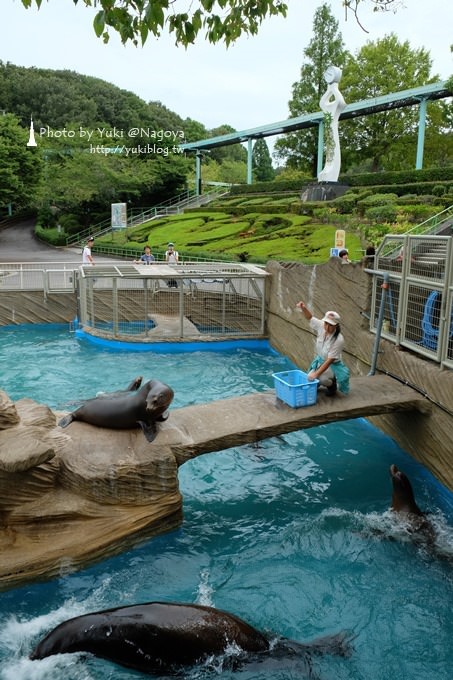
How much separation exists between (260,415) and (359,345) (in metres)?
3.49

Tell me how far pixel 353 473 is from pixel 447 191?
73.1 feet

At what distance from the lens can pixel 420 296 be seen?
8.09m

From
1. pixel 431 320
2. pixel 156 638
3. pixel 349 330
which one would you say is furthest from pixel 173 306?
pixel 156 638

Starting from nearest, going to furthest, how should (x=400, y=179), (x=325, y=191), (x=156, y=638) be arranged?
(x=156, y=638), (x=400, y=179), (x=325, y=191)

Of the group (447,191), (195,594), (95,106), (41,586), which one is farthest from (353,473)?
(95,106)

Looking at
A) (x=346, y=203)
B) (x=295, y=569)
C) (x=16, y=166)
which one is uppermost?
(x=16, y=166)

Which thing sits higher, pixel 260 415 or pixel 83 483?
pixel 260 415

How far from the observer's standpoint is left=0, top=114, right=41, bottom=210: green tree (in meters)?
36.3

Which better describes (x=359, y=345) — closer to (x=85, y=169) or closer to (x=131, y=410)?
(x=131, y=410)

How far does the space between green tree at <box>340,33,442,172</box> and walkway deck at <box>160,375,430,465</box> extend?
4149 cm

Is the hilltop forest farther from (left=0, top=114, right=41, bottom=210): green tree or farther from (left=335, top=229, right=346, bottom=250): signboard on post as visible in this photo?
(left=335, top=229, right=346, bottom=250): signboard on post

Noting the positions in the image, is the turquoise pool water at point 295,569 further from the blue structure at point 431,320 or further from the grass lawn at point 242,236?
the grass lawn at point 242,236

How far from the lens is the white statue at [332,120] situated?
105ft

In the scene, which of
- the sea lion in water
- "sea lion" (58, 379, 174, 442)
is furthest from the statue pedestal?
"sea lion" (58, 379, 174, 442)
